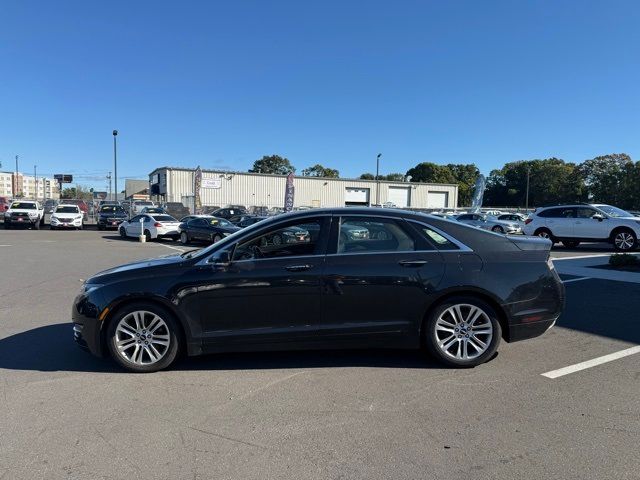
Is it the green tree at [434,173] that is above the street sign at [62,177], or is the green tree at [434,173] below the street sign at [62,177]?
above

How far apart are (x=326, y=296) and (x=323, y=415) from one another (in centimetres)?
117

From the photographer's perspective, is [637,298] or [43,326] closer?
[43,326]

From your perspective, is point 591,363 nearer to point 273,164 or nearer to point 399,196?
point 399,196

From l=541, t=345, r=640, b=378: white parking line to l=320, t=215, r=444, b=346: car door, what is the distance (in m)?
1.44

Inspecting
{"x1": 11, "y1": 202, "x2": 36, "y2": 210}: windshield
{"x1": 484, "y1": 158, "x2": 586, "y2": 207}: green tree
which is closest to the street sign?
{"x1": 11, "y1": 202, "x2": 36, "y2": 210}: windshield

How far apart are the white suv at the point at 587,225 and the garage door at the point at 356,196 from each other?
49110mm

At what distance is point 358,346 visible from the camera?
15.5 ft

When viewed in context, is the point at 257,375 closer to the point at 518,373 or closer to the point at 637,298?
the point at 518,373

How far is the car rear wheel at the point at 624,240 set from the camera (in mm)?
16797

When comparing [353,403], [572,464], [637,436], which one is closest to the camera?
[572,464]

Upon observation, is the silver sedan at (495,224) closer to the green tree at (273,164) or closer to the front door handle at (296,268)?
the front door handle at (296,268)

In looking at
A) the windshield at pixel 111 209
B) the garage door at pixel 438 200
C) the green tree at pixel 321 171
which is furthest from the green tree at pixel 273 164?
the windshield at pixel 111 209

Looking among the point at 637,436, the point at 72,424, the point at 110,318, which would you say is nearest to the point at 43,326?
the point at 110,318

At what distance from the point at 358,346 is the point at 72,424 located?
2.55 metres
